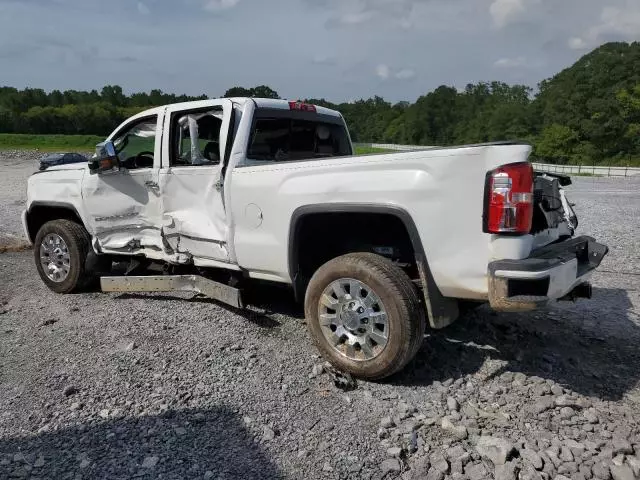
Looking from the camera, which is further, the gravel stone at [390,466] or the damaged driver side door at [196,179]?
the damaged driver side door at [196,179]

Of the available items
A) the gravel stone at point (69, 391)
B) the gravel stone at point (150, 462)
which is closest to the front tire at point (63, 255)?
the gravel stone at point (69, 391)

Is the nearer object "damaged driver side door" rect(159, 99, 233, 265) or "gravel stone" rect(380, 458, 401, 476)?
"gravel stone" rect(380, 458, 401, 476)

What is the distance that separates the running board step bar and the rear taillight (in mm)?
2387

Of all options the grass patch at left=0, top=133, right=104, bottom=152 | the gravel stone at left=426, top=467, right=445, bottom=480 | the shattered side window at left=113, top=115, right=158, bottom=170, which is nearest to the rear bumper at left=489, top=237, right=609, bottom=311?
the gravel stone at left=426, top=467, right=445, bottom=480

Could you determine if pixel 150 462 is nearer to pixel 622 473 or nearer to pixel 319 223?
pixel 319 223

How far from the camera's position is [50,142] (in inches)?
3733

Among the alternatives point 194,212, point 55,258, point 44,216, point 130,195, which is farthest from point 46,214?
point 194,212

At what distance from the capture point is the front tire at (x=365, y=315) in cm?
367

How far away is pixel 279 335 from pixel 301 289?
64 centimetres

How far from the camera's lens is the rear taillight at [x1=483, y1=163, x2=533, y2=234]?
3.22 m

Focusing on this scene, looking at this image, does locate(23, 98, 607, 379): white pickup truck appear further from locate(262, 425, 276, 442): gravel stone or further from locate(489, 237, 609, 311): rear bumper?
locate(262, 425, 276, 442): gravel stone

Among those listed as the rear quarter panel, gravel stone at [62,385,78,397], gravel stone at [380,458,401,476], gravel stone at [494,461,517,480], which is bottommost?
gravel stone at [380,458,401,476]

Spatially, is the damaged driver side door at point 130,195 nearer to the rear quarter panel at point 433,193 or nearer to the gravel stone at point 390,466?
the rear quarter panel at point 433,193

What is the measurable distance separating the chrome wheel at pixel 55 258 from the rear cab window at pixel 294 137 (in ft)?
8.89
